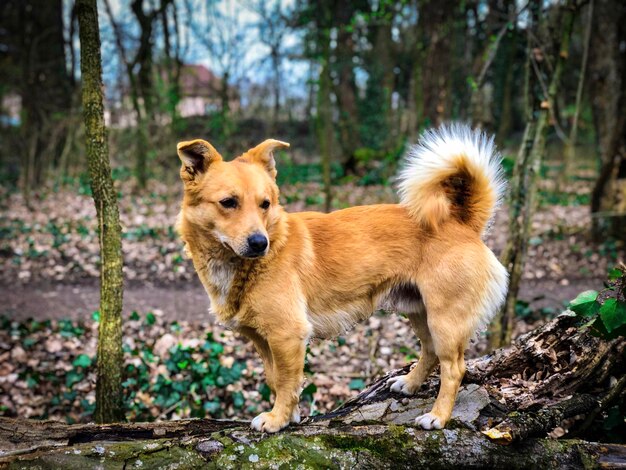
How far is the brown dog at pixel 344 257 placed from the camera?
10.2 feet

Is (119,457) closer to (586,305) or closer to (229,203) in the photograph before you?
(229,203)

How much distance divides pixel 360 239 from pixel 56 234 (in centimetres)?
883

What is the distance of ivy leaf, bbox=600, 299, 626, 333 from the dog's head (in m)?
1.99

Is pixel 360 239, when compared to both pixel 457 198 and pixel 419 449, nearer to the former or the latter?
pixel 457 198

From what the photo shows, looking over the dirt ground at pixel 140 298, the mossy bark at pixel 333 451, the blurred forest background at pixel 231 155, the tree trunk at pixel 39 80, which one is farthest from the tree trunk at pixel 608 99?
the tree trunk at pixel 39 80

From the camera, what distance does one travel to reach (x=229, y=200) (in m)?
3.10

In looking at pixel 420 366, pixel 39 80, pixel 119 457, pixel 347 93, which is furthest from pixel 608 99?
pixel 39 80

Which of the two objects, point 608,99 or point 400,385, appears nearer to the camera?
point 400,385

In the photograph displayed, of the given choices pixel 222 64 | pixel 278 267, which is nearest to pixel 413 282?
pixel 278 267

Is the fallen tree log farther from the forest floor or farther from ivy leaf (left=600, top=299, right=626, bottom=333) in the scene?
the forest floor

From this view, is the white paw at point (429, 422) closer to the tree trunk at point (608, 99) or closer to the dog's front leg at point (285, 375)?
the dog's front leg at point (285, 375)

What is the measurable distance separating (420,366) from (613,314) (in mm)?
1267

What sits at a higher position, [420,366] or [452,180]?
[452,180]

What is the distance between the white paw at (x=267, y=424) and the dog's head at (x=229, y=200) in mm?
978
